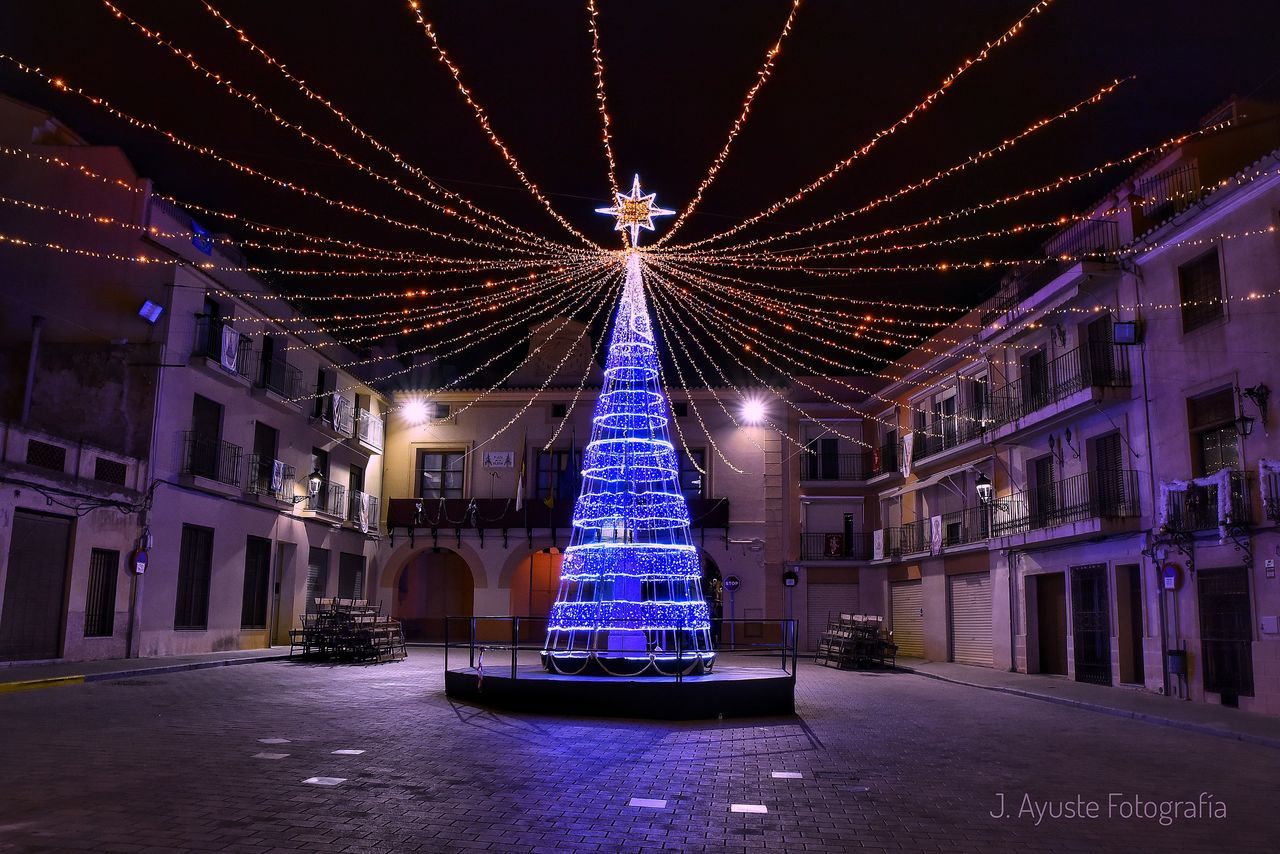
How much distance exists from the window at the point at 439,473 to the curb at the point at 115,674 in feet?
39.4

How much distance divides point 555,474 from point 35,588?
17.2 meters

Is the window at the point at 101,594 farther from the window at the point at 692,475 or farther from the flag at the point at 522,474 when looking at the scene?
the window at the point at 692,475

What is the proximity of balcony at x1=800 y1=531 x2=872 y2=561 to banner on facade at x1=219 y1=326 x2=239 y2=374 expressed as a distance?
1797cm

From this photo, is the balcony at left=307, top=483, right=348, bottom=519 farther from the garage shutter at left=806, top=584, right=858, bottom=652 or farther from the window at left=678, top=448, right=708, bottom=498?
the garage shutter at left=806, top=584, right=858, bottom=652

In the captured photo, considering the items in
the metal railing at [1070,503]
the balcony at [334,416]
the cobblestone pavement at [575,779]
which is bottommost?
the cobblestone pavement at [575,779]

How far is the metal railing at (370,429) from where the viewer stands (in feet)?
99.0

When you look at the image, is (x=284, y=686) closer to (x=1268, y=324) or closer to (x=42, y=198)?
(x=42, y=198)

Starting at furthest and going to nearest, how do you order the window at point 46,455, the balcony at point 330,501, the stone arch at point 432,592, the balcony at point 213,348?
the stone arch at point 432,592, the balcony at point 330,501, the balcony at point 213,348, the window at point 46,455

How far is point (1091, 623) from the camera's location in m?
19.3

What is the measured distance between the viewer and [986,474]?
24.0 metres

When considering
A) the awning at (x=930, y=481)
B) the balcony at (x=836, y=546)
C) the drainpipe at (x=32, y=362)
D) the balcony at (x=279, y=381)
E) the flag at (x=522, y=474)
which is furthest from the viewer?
the balcony at (x=836, y=546)

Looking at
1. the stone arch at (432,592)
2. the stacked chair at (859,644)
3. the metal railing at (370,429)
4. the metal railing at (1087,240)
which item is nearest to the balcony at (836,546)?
the stacked chair at (859,644)

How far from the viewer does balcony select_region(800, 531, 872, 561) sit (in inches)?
1200

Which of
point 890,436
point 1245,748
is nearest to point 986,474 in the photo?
point 890,436
